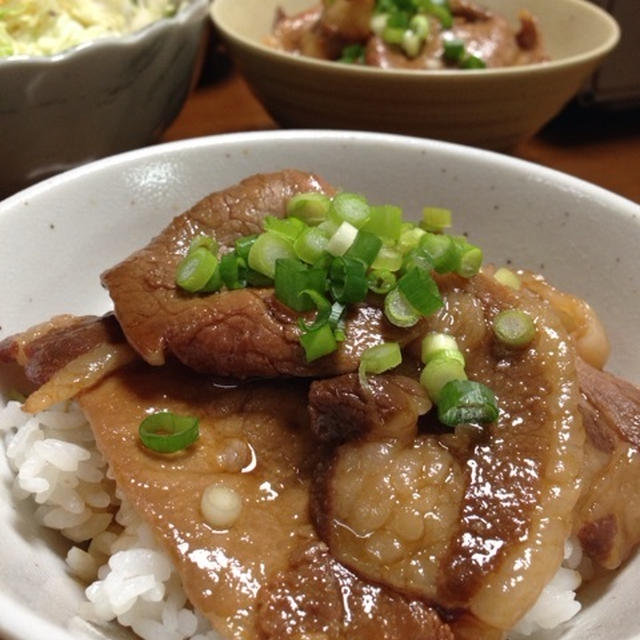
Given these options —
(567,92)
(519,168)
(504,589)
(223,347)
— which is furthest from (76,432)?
(567,92)

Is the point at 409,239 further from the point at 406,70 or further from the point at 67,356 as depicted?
the point at 406,70

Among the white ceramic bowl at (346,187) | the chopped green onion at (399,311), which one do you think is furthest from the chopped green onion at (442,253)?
the white ceramic bowl at (346,187)

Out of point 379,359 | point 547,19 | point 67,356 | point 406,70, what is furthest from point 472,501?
point 547,19

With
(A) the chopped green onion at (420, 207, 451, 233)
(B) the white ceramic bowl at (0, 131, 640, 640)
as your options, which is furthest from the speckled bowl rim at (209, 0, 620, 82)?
(A) the chopped green onion at (420, 207, 451, 233)

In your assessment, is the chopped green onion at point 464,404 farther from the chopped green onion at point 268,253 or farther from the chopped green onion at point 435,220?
the chopped green onion at point 435,220

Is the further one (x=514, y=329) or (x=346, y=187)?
(x=346, y=187)

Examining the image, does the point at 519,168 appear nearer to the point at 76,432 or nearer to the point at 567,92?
the point at 567,92

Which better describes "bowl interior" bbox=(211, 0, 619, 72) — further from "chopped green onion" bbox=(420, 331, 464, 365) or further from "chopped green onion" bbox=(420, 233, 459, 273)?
"chopped green onion" bbox=(420, 331, 464, 365)
